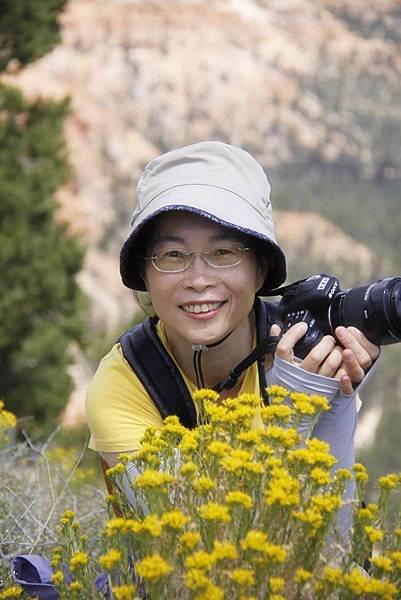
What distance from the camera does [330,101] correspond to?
185 ft

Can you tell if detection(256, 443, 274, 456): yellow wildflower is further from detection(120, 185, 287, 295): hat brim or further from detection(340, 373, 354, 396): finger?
detection(120, 185, 287, 295): hat brim

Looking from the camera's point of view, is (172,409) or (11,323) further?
(11,323)

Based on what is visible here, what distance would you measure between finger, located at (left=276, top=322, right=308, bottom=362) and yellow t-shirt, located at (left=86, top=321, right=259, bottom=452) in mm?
208

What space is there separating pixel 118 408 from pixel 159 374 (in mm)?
119

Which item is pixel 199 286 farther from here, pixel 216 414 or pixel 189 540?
pixel 189 540

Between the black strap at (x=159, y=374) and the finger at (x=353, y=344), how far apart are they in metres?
0.33

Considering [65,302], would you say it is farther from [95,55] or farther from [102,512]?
[95,55]

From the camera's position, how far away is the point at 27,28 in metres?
9.05

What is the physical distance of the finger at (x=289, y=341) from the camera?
1524mm

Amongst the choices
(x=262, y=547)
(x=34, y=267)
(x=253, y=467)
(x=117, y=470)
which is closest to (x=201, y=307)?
(x=117, y=470)

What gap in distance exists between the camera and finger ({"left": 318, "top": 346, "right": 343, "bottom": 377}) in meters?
1.49

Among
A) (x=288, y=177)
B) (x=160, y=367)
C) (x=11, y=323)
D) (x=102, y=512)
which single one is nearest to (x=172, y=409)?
(x=160, y=367)

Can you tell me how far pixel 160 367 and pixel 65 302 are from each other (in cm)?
849

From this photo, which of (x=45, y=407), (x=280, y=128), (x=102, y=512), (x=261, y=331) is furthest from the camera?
(x=280, y=128)
